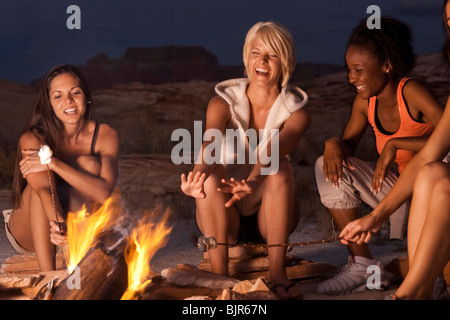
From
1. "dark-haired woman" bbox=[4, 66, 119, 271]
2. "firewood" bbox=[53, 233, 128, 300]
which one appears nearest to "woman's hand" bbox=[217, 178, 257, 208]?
"firewood" bbox=[53, 233, 128, 300]

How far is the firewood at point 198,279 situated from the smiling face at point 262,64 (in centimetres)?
121

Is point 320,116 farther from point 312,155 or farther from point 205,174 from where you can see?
point 205,174

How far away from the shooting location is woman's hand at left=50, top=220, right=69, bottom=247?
4227 millimetres

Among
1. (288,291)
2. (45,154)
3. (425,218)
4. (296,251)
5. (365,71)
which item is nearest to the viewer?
(425,218)

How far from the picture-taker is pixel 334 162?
439cm

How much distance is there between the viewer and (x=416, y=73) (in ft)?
38.9

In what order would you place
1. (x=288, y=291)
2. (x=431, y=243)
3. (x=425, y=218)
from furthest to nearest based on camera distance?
1. (x=288, y=291)
2. (x=425, y=218)
3. (x=431, y=243)

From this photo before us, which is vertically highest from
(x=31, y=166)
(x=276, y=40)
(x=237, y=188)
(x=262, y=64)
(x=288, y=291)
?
(x=276, y=40)

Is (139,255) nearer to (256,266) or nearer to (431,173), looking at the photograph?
(256,266)

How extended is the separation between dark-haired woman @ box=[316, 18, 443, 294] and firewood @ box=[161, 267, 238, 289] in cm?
64

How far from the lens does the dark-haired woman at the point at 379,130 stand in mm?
4332

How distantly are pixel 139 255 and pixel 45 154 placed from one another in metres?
0.87

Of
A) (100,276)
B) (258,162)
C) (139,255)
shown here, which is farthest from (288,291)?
(100,276)
